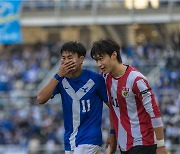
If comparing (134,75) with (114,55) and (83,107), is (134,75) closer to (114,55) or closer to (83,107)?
(114,55)

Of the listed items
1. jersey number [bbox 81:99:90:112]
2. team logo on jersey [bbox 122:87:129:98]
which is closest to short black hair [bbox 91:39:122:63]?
team logo on jersey [bbox 122:87:129:98]

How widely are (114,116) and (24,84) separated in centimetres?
1765

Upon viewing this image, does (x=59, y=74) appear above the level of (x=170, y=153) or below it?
above

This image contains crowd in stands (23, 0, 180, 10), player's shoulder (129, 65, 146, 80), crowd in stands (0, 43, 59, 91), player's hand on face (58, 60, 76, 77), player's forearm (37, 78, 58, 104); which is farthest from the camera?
crowd in stands (23, 0, 180, 10)

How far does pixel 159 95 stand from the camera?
19562 millimetres

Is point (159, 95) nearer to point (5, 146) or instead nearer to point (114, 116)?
point (5, 146)

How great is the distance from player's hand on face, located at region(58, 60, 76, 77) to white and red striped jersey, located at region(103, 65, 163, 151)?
1.21ft

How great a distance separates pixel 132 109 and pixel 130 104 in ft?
0.17

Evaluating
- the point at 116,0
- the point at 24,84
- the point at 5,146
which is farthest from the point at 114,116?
the point at 116,0

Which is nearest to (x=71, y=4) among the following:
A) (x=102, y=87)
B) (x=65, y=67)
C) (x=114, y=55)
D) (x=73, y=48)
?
(x=102, y=87)

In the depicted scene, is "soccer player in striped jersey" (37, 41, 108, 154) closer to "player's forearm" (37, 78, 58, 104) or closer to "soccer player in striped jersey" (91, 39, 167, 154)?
"player's forearm" (37, 78, 58, 104)

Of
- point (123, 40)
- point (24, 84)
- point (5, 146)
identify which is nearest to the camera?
point (5, 146)

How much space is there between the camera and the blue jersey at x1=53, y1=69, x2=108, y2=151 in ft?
21.3

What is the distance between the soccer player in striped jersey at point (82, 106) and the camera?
6484 millimetres
